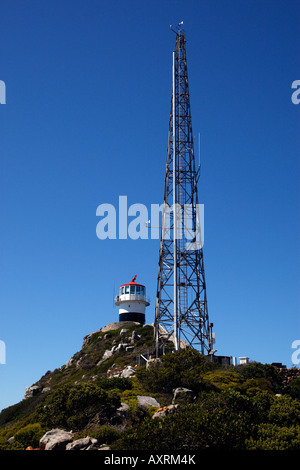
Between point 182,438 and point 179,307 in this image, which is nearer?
point 182,438

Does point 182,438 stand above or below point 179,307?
below

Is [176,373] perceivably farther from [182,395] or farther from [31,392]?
[31,392]

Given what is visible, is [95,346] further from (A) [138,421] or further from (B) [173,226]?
(A) [138,421]

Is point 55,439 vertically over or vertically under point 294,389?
under

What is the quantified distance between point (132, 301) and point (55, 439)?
4181 cm

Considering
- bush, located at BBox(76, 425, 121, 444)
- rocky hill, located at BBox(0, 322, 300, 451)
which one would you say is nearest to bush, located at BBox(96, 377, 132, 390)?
rocky hill, located at BBox(0, 322, 300, 451)

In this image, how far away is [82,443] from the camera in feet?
60.8

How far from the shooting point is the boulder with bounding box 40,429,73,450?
62.2ft

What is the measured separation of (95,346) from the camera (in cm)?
5719

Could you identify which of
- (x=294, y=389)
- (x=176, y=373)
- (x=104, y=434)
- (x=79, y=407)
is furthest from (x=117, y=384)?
(x=294, y=389)

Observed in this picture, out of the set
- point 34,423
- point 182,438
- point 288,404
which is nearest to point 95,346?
point 34,423
